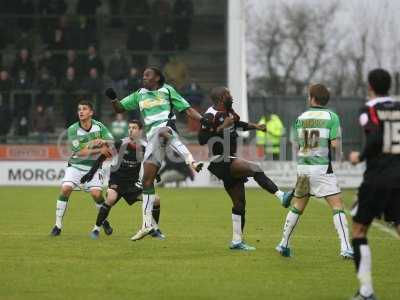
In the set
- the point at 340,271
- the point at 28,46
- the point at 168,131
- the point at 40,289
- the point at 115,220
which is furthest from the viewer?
the point at 28,46

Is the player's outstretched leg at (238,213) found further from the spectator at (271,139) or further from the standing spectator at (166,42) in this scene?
the standing spectator at (166,42)

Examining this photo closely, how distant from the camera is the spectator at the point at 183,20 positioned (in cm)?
3606

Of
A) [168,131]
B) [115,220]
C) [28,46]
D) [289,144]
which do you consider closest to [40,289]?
[168,131]

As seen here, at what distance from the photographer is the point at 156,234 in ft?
48.9

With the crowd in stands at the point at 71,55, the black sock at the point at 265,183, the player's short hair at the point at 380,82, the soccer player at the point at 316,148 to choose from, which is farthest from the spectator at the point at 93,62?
the player's short hair at the point at 380,82

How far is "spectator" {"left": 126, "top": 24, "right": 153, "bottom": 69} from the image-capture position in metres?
35.5

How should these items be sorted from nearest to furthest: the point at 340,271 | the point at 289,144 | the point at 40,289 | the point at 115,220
Answer: the point at 40,289 → the point at 340,271 → the point at 115,220 → the point at 289,144

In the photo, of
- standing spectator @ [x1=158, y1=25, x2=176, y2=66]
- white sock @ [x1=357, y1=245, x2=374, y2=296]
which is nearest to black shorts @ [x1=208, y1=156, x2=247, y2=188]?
white sock @ [x1=357, y1=245, x2=374, y2=296]

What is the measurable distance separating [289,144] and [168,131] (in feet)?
65.9

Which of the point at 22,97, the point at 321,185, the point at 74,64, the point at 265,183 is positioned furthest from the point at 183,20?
the point at 321,185

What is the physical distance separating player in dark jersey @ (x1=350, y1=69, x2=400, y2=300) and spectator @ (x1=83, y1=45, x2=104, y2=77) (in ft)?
84.9

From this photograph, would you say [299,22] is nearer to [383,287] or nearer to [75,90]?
[75,90]

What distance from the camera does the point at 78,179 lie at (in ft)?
51.4

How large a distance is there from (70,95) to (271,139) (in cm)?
701
